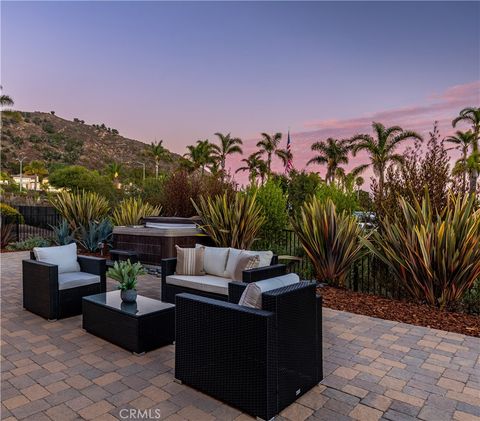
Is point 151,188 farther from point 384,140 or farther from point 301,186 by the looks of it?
point 384,140

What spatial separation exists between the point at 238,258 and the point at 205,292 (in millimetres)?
553

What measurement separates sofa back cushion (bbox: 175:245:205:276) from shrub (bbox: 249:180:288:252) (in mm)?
3568

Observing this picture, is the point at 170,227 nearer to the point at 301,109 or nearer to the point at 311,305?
the point at 311,305

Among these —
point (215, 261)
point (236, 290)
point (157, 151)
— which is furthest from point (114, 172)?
point (236, 290)

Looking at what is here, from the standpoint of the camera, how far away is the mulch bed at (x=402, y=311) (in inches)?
158

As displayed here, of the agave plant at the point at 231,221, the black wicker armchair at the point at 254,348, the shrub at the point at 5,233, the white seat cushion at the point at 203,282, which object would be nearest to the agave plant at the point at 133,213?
the agave plant at the point at 231,221

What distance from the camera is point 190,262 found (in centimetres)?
447

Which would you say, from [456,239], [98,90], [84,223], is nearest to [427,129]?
[456,239]

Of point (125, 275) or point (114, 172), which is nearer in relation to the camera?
point (125, 275)

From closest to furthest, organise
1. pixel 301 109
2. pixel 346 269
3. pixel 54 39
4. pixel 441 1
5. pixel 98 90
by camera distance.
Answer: pixel 346 269 → pixel 441 1 → pixel 54 39 → pixel 301 109 → pixel 98 90

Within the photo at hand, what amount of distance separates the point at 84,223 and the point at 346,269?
7.27 meters

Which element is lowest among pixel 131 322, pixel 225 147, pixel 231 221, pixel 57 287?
pixel 131 322

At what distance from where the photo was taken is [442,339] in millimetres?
3623

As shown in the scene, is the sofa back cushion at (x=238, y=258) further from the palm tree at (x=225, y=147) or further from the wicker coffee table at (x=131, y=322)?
the palm tree at (x=225, y=147)
